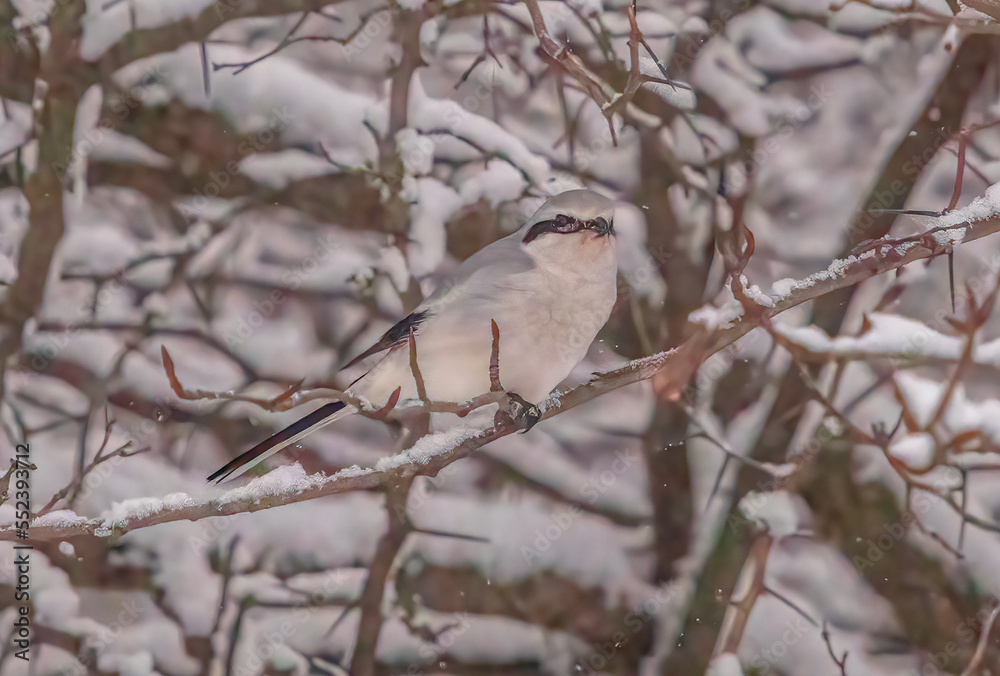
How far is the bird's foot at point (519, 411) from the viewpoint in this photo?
1088 mm

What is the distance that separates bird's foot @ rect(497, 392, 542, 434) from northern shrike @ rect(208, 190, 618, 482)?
19 mm

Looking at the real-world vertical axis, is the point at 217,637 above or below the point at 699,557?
below

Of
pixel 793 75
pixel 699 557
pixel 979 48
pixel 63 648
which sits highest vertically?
pixel 979 48

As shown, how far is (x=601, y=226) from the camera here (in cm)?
114

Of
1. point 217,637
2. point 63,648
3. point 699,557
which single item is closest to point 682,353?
point 699,557

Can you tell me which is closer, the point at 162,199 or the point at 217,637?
the point at 217,637

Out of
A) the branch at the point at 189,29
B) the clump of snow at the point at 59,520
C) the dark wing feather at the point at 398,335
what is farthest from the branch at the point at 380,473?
the branch at the point at 189,29

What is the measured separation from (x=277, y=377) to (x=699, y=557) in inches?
48.3

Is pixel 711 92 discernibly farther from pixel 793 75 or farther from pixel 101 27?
pixel 101 27

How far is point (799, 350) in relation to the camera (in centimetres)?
158

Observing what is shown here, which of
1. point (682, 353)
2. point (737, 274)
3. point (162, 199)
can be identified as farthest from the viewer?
point (162, 199)

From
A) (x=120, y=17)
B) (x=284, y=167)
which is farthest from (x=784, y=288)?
(x=120, y=17)

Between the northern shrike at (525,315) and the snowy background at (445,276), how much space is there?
1.67ft

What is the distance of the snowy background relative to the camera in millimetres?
1666
